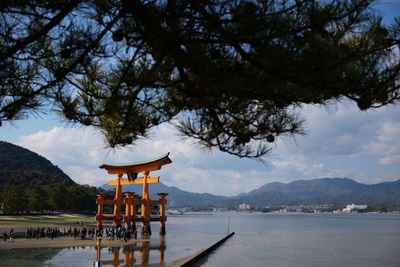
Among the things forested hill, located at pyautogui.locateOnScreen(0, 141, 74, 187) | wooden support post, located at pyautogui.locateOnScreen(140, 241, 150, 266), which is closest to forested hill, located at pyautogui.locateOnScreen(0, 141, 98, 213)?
forested hill, located at pyautogui.locateOnScreen(0, 141, 74, 187)

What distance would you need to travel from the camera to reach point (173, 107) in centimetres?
503

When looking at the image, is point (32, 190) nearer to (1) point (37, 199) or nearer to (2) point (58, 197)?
(1) point (37, 199)

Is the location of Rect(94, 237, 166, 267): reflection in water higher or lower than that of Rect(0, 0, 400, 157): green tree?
lower

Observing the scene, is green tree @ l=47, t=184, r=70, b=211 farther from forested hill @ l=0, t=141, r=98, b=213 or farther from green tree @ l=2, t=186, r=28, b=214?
green tree @ l=2, t=186, r=28, b=214

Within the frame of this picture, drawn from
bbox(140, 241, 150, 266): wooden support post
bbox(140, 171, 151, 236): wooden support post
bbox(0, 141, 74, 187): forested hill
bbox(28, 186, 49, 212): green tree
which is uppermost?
bbox(0, 141, 74, 187): forested hill

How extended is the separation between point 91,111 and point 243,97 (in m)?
1.61

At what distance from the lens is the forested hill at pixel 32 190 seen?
60.9 metres

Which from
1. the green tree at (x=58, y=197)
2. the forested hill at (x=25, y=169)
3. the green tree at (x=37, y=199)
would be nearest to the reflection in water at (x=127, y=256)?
the green tree at (x=37, y=199)

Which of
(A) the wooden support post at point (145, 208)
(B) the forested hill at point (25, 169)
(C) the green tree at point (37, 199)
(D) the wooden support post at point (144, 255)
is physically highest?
(B) the forested hill at point (25, 169)

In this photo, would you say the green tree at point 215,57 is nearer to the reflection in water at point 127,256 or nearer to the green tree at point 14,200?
the reflection in water at point 127,256

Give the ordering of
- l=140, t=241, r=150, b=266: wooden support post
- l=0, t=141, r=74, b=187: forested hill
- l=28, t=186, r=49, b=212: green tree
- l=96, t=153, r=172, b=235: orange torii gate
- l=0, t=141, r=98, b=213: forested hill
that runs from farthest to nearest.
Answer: l=0, t=141, r=74, b=187: forested hill → l=28, t=186, r=49, b=212: green tree → l=0, t=141, r=98, b=213: forested hill → l=96, t=153, r=172, b=235: orange torii gate → l=140, t=241, r=150, b=266: wooden support post

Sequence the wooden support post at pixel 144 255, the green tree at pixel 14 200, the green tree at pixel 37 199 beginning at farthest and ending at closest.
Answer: the green tree at pixel 37 199
the green tree at pixel 14 200
the wooden support post at pixel 144 255

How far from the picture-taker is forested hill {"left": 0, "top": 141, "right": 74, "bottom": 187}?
93.4 m

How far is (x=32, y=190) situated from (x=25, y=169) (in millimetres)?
53574
